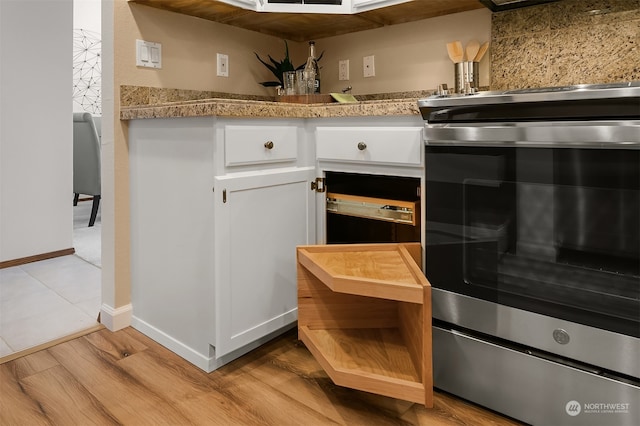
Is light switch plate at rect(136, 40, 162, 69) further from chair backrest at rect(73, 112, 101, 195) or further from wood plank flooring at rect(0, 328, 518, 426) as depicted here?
chair backrest at rect(73, 112, 101, 195)

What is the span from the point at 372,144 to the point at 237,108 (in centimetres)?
44

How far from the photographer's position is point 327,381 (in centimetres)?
143

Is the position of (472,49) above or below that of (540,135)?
above

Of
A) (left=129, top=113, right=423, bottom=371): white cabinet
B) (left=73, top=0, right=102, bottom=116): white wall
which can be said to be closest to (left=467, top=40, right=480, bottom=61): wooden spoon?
(left=129, top=113, right=423, bottom=371): white cabinet

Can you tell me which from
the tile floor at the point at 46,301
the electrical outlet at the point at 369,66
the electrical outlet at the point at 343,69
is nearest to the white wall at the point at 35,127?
the tile floor at the point at 46,301

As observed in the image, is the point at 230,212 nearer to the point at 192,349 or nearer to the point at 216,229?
the point at 216,229

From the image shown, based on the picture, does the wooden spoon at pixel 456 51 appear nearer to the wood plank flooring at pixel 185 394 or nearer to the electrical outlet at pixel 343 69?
the electrical outlet at pixel 343 69

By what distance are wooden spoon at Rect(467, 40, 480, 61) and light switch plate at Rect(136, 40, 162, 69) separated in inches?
48.7

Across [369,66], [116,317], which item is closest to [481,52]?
[369,66]

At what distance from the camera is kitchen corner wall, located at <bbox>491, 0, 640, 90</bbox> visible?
1.53 m

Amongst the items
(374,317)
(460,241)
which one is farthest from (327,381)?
(460,241)

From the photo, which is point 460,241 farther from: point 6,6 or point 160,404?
point 6,6

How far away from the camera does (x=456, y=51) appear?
1.83m

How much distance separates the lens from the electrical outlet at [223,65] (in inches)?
81.8
